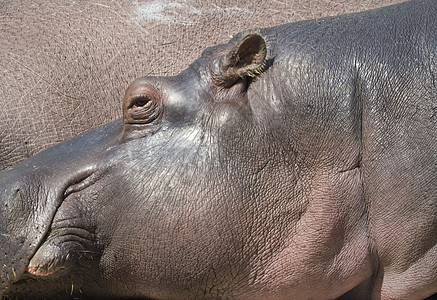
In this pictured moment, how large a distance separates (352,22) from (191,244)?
4.09 ft

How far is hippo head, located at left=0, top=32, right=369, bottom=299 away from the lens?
2699 millimetres

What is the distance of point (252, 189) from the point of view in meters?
2.71

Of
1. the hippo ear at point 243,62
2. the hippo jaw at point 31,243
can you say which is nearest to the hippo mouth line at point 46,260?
the hippo jaw at point 31,243

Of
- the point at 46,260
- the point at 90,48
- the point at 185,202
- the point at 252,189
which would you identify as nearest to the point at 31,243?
the point at 46,260

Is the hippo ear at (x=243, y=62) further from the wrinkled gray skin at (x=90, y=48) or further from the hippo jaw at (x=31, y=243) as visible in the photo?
the wrinkled gray skin at (x=90, y=48)

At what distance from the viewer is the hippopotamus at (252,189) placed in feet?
8.86

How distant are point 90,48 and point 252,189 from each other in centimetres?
201

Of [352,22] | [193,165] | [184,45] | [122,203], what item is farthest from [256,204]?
[184,45]

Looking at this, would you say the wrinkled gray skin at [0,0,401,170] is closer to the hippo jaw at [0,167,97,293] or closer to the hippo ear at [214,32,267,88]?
the hippo jaw at [0,167,97,293]

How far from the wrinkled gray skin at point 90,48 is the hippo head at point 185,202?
1.25 meters

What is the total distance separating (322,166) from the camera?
274cm

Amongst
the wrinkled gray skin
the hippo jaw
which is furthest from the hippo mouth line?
the wrinkled gray skin

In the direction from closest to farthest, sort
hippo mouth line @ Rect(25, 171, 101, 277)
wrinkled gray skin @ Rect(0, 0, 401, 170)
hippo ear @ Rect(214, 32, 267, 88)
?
hippo mouth line @ Rect(25, 171, 101, 277), hippo ear @ Rect(214, 32, 267, 88), wrinkled gray skin @ Rect(0, 0, 401, 170)

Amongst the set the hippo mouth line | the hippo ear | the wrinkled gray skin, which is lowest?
the hippo mouth line
